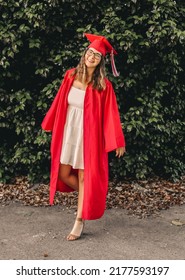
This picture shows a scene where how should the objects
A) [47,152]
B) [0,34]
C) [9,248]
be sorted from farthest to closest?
[47,152] < [0,34] < [9,248]

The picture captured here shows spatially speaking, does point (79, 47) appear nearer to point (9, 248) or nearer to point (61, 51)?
point (61, 51)

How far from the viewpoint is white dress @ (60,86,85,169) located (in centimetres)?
462

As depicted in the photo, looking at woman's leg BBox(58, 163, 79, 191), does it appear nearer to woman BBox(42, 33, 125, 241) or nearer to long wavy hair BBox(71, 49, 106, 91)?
woman BBox(42, 33, 125, 241)

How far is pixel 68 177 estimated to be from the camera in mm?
4863

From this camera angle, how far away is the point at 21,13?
19.2ft

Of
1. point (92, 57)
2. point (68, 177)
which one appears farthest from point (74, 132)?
point (92, 57)

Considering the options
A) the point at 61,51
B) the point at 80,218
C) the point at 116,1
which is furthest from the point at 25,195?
the point at 116,1

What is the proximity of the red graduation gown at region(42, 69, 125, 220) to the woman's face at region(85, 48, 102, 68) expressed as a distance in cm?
22

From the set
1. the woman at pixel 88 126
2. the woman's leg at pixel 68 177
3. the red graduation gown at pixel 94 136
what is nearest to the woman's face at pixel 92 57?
the woman at pixel 88 126

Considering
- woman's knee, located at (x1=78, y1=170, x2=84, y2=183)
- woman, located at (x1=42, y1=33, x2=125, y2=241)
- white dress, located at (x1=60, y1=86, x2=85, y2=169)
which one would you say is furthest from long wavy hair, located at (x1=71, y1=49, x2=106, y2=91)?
woman's knee, located at (x1=78, y1=170, x2=84, y2=183)

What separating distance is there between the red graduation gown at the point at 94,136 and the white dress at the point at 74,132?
4 cm

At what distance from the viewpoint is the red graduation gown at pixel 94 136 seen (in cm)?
457

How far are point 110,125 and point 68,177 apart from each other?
72cm

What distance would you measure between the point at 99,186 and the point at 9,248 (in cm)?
104
